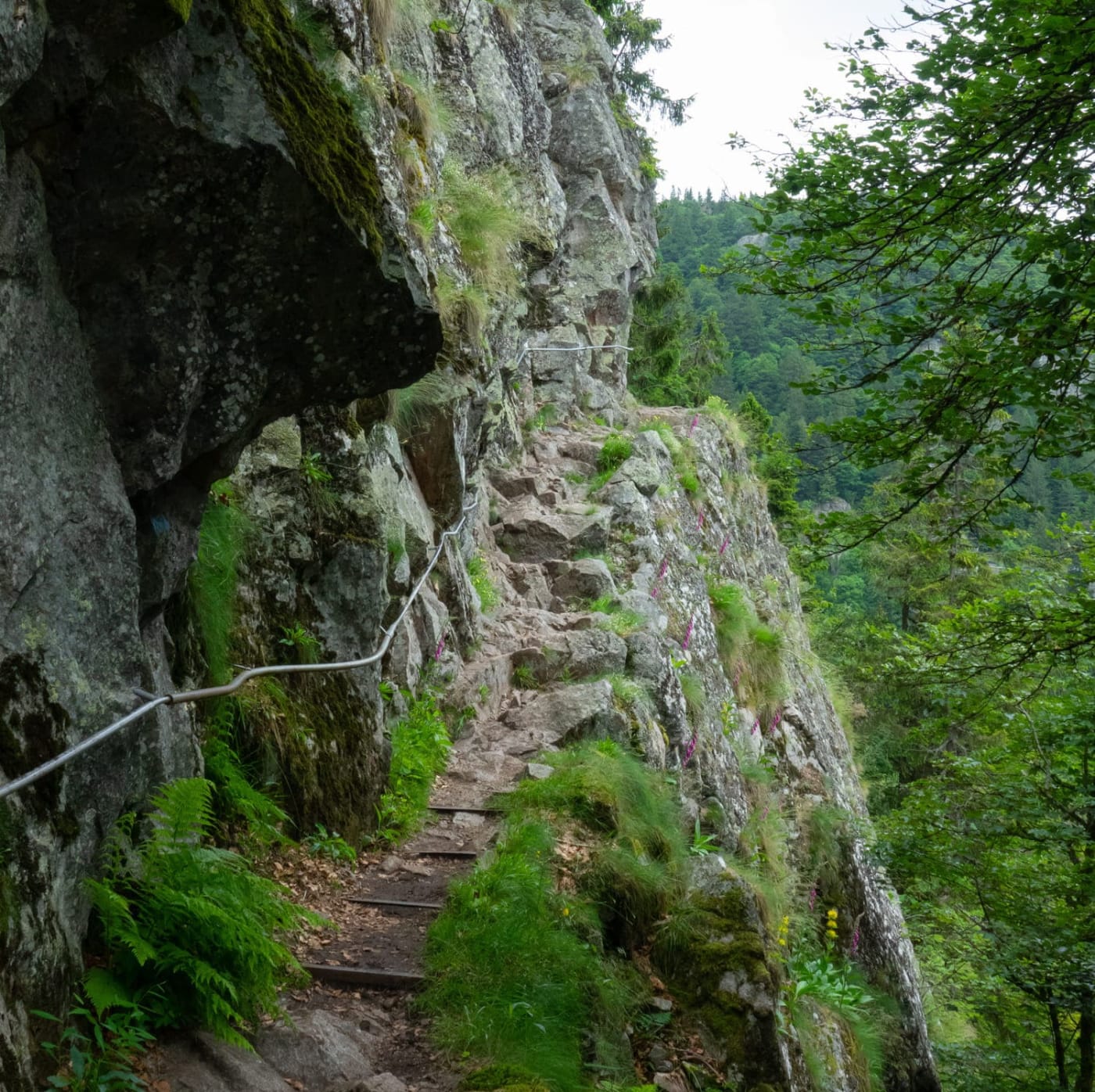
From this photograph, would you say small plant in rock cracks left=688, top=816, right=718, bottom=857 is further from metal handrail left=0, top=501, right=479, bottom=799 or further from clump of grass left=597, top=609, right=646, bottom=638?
metal handrail left=0, top=501, right=479, bottom=799

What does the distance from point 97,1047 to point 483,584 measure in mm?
7824

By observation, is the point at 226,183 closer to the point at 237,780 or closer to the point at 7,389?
the point at 7,389

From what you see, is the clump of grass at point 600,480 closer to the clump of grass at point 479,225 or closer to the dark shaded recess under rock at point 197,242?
the clump of grass at point 479,225

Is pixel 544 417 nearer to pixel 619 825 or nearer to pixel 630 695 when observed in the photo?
pixel 630 695

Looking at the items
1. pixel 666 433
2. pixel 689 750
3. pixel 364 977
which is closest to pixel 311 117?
pixel 364 977

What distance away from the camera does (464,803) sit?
7262 mm

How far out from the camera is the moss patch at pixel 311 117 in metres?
3.79

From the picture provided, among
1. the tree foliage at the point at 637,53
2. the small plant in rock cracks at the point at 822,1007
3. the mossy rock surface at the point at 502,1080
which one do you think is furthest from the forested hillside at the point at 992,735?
the tree foliage at the point at 637,53

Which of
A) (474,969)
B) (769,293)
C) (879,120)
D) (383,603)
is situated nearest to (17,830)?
(474,969)

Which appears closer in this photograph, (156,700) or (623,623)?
(156,700)

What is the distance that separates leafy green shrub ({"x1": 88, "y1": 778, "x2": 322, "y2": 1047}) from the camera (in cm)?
320

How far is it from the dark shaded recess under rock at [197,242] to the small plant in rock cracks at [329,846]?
80.3 inches

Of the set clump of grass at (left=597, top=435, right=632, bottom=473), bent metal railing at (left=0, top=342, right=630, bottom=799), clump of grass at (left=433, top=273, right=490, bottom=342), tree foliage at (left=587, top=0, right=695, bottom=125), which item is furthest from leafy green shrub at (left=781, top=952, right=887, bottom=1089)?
tree foliage at (left=587, top=0, right=695, bottom=125)

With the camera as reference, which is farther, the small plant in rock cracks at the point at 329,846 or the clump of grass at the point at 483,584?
the clump of grass at the point at 483,584
